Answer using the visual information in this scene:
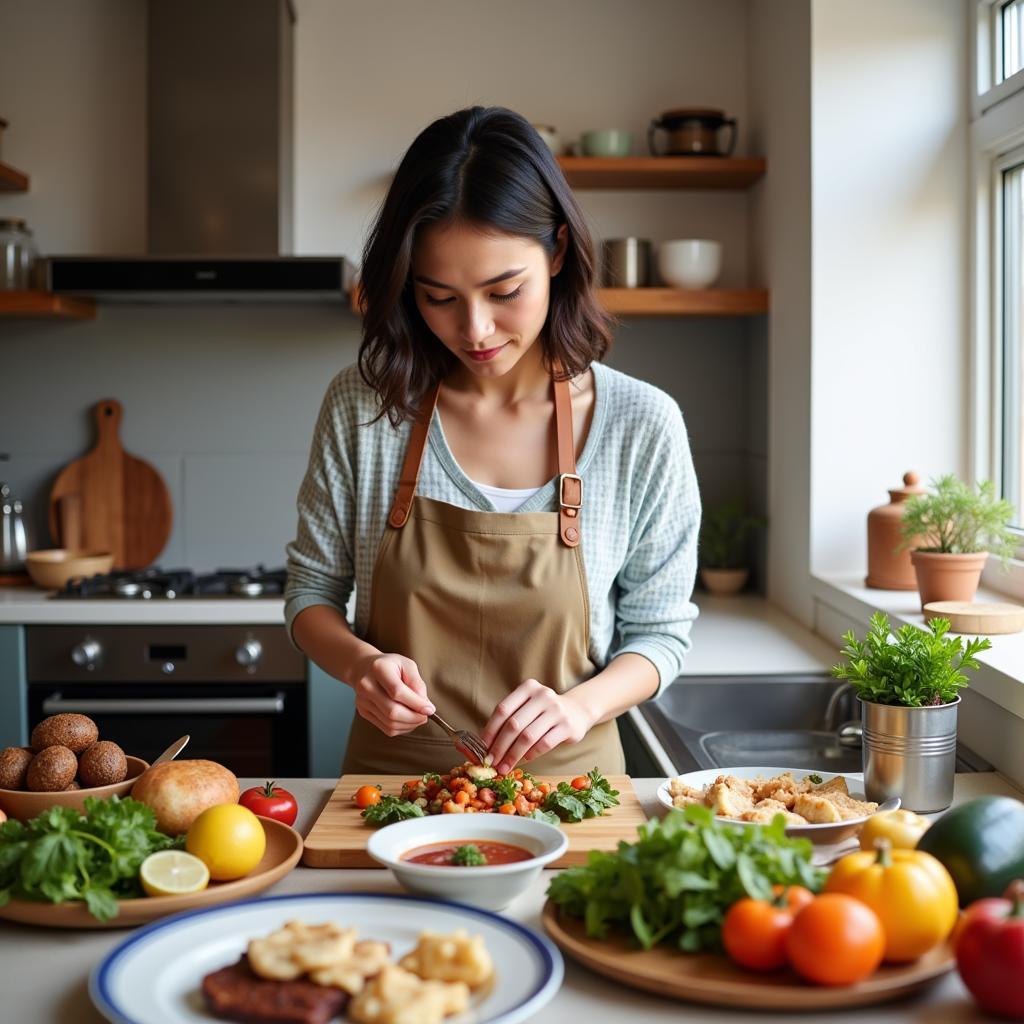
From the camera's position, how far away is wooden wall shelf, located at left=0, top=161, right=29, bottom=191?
3240 millimetres

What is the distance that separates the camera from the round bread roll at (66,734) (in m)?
1.30

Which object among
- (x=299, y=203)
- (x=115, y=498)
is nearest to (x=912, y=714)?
(x=299, y=203)

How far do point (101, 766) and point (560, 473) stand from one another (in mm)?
734

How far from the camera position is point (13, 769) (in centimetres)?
126

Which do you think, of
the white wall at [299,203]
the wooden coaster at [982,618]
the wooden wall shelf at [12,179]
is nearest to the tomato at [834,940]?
the wooden coaster at [982,618]

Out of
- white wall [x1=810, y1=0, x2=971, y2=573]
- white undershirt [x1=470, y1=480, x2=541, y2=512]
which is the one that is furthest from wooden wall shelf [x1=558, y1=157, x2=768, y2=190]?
white undershirt [x1=470, y1=480, x2=541, y2=512]

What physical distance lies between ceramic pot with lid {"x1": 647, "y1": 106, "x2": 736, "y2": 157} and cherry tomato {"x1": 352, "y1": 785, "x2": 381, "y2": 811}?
2.28 metres

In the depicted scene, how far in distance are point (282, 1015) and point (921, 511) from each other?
5.63ft

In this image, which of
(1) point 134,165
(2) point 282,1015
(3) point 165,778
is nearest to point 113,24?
(1) point 134,165

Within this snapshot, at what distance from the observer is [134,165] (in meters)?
3.44

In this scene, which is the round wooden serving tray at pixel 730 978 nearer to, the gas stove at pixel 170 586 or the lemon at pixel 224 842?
the lemon at pixel 224 842

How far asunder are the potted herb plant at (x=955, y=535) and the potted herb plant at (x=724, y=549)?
99cm

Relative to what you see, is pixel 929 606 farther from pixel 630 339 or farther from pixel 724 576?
pixel 630 339

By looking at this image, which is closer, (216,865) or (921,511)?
(216,865)
